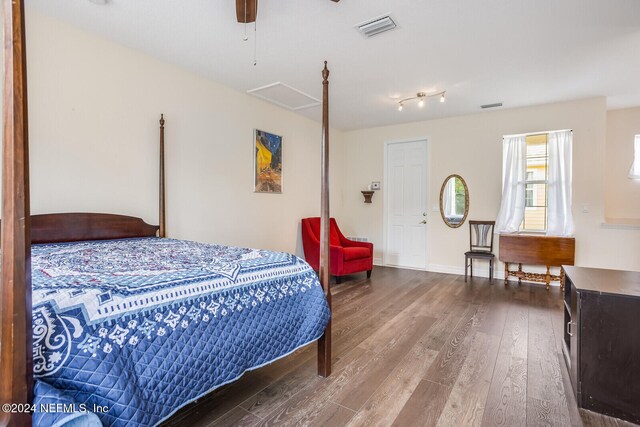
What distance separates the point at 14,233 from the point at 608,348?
250cm

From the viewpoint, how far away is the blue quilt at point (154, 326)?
0.98 m

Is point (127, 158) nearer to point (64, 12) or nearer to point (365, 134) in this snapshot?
point (64, 12)

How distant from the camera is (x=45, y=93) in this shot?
252 centimetres

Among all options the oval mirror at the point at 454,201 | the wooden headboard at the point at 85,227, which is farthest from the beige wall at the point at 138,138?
the oval mirror at the point at 454,201

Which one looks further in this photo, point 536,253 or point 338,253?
point 338,253

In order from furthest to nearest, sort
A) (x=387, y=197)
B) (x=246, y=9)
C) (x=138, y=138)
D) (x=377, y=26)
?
(x=387, y=197) → (x=138, y=138) → (x=377, y=26) → (x=246, y=9)

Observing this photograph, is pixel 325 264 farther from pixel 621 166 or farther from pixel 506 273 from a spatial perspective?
pixel 621 166

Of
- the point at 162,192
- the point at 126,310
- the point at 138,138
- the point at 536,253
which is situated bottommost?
the point at 536,253

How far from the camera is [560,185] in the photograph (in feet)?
14.3

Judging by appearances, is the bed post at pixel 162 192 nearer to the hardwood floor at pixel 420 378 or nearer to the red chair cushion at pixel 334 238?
the hardwood floor at pixel 420 378

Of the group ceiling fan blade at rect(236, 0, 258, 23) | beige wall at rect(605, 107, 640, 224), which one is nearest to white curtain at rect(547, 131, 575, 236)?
beige wall at rect(605, 107, 640, 224)

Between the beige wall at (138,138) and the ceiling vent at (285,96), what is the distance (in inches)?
6.5

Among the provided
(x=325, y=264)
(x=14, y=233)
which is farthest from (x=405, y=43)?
(x=14, y=233)

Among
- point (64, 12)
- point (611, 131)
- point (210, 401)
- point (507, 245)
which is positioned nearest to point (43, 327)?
point (210, 401)
